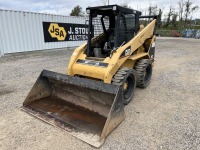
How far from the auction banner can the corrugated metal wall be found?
0.93ft

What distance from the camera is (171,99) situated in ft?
14.5

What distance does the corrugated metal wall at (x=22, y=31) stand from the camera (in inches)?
390

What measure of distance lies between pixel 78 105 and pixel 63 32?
1002 centimetres

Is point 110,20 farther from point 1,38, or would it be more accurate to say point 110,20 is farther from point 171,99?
point 1,38

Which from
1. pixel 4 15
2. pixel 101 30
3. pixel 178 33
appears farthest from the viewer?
pixel 178 33

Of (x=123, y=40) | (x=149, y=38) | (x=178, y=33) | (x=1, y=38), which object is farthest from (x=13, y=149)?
(x=178, y=33)

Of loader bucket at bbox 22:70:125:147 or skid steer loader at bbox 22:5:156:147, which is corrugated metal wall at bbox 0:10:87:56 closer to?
skid steer loader at bbox 22:5:156:147

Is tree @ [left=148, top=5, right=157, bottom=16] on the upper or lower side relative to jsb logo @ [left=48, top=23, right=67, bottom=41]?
upper

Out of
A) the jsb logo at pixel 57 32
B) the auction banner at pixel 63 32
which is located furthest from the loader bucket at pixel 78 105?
the jsb logo at pixel 57 32

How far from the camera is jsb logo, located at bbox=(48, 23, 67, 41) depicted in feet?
39.6

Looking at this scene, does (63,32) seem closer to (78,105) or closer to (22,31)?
(22,31)

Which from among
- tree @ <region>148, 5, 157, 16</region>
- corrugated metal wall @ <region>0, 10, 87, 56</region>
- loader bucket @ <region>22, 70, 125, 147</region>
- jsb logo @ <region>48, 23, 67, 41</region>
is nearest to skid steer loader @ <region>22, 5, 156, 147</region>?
loader bucket @ <region>22, 70, 125, 147</region>

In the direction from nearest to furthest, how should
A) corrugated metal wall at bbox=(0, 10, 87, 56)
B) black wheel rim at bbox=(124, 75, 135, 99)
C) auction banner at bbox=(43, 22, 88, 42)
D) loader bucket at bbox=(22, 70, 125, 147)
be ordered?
loader bucket at bbox=(22, 70, 125, 147)
black wheel rim at bbox=(124, 75, 135, 99)
corrugated metal wall at bbox=(0, 10, 87, 56)
auction banner at bbox=(43, 22, 88, 42)

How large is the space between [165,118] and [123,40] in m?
2.12
